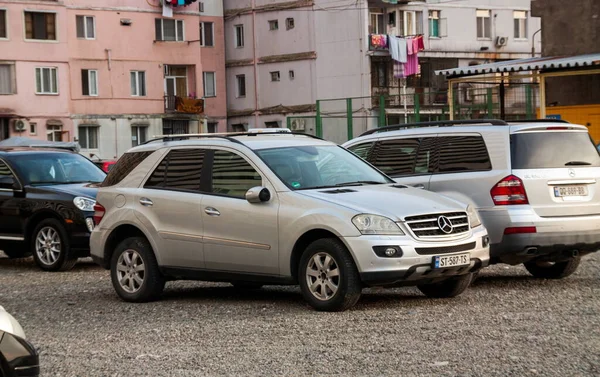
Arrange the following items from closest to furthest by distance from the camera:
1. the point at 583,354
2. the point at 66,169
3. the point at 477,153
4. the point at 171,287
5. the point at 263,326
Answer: the point at 583,354
the point at 263,326
the point at 477,153
the point at 171,287
the point at 66,169

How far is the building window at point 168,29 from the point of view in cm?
7469

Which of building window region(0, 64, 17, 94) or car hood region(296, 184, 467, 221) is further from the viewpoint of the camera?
building window region(0, 64, 17, 94)

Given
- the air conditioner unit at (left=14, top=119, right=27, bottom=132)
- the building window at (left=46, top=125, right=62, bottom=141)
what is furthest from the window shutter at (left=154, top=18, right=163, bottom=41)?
the air conditioner unit at (left=14, top=119, right=27, bottom=132)

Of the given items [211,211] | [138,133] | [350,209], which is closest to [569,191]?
[350,209]

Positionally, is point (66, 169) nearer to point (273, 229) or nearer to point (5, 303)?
point (5, 303)

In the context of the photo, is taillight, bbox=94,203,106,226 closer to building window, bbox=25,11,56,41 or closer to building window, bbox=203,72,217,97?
building window, bbox=25,11,56,41

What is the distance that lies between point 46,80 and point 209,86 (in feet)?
44.2

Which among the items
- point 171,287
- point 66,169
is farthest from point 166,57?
point 171,287

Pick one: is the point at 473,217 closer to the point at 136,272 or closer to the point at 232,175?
the point at 232,175

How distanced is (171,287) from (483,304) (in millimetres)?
4371

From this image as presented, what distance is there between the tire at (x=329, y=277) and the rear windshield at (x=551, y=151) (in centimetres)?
282

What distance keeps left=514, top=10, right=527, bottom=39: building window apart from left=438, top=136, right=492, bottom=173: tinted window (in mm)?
68494

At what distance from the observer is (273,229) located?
40.0 feet

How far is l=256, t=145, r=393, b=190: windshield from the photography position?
41.2ft
